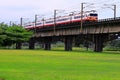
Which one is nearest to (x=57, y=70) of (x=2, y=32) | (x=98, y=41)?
(x=98, y=41)

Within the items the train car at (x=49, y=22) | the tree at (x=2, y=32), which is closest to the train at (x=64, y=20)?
the train car at (x=49, y=22)

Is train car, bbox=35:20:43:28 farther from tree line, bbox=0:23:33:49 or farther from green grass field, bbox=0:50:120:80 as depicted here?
green grass field, bbox=0:50:120:80

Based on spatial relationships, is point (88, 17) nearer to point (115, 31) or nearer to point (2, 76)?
point (115, 31)

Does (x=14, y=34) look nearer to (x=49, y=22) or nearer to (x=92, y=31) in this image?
(x=49, y=22)

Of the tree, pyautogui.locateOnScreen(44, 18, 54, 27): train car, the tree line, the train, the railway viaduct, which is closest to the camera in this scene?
the railway viaduct

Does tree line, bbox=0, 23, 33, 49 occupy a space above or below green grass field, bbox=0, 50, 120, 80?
above

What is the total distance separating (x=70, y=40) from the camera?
129 m

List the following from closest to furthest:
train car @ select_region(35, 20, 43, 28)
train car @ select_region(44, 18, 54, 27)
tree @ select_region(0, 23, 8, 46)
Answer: train car @ select_region(44, 18, 54, 27) < tree @ select_region(0, 23, 8, 46) < train car @ select_region(35, 20, 43, 28)

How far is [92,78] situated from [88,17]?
8510cm

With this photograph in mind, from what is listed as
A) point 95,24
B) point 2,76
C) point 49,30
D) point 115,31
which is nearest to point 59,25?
point 49,30

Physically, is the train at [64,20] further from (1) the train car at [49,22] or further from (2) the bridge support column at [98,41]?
(2) the bridge support column at [98,41]

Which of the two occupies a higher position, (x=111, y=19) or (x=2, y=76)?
(x=111, y=19)

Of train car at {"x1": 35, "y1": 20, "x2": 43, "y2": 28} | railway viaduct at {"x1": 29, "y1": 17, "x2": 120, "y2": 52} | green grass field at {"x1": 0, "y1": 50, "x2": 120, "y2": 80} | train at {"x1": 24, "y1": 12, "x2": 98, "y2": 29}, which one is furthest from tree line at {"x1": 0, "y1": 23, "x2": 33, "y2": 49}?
green grass field at {"x1": 0, "y1": 50, "x2": 120, "y2": 80}

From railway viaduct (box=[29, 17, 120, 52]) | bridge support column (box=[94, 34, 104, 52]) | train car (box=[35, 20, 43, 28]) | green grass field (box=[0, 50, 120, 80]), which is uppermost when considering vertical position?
train car (box=[35, 20, 43, 28])
